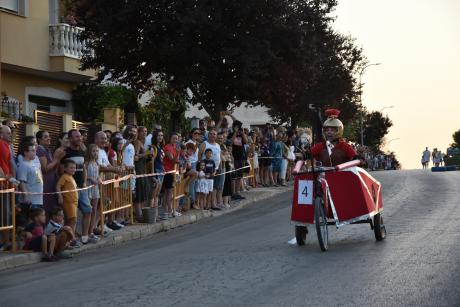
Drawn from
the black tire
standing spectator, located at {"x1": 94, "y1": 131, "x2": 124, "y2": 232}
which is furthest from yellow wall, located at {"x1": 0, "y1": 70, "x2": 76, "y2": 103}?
the black tire

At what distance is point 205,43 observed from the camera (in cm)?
3138

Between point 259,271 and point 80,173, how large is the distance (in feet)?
21.6

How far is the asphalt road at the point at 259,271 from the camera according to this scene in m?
10.5

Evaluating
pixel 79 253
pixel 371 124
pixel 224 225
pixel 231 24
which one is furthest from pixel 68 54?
pixel 371 124

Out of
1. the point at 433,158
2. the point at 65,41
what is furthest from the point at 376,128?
the point at 65,41

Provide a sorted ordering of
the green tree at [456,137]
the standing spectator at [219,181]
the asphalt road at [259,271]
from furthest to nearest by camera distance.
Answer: the green tree at [456,137] < the standing spectator at [219,181] < the asphalt road at [259,271]

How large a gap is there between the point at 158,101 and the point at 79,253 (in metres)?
21.0

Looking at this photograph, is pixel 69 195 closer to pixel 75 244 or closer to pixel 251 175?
pixel 75 244

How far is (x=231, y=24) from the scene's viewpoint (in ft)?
103

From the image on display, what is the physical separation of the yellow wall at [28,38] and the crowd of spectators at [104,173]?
3.53 metres

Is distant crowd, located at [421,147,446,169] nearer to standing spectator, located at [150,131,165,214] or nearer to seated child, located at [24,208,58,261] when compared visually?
standing spectator, located at [150,131,165,214]

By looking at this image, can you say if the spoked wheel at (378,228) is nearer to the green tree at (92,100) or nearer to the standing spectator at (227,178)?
the standing spectator at (227,178)

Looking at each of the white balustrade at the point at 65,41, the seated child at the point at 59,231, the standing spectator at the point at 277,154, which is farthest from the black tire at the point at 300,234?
the white balustrade at the point at 65,41

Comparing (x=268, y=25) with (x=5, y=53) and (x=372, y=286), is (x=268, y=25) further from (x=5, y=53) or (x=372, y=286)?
(x=372, y=286)
